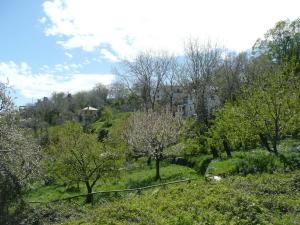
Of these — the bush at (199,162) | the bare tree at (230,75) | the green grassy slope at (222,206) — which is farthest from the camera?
the bare tree at (230,75)

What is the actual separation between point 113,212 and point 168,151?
19554 millimetres

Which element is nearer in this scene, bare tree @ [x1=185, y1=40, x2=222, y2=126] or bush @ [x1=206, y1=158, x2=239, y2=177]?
bush @ [x1=206, y1=158, x2=239, y2=177]

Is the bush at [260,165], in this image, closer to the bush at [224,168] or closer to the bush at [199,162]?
the bush at [224,168]

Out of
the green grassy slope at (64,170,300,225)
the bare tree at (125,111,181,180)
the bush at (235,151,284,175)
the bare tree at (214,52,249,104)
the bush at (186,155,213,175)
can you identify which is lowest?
the bush at (186,155,213,175)

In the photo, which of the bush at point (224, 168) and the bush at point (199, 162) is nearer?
the bush at point (224, 168)

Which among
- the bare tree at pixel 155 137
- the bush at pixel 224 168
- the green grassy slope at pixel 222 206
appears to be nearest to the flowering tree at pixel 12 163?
the green grassy slope at pixel 222 206

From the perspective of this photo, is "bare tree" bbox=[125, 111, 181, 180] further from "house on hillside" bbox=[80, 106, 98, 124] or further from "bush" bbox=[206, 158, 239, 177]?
"house on hillside" bbox=[80, 106, 98, 124]

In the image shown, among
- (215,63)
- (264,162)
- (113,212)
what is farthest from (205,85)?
(113,212)

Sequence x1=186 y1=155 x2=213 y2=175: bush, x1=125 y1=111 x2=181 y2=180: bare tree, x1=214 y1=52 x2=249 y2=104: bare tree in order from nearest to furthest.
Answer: x1=186 y1=155 x2=213 y2=175: bush → x1=125 y1=111 x2=181 y2=180: bare tree → x1=214 y1=52 x2=249 y2=104: bare tree

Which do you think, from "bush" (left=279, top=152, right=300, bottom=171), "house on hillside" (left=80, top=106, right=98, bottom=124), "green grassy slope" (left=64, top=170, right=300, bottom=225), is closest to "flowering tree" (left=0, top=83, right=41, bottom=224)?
"green grassy slope" (left=64, top=170, right=300, bottom=225)

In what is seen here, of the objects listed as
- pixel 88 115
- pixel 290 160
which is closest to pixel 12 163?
pixel 290 160

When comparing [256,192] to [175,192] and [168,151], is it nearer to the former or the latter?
[175,192]

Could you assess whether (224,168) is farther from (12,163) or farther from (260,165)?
(12,163)

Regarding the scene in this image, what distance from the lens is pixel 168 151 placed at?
109 ft
